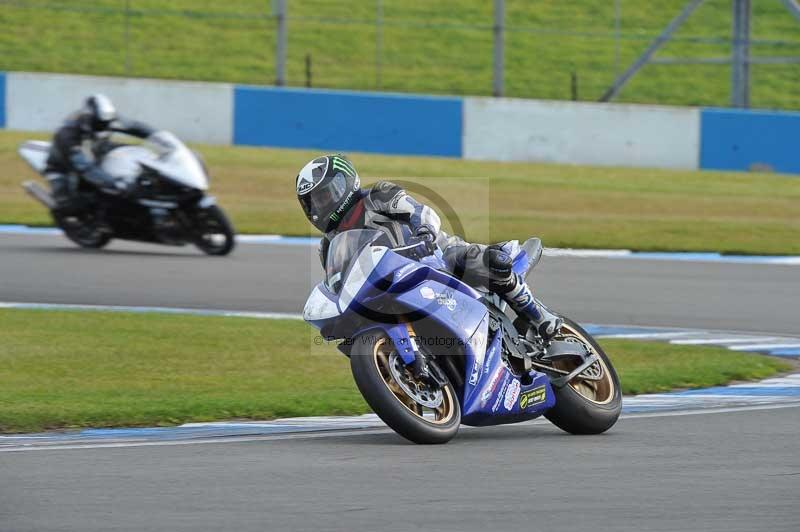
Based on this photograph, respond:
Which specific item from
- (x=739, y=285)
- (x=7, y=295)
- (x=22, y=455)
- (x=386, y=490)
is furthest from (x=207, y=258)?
(x=386, y=490)

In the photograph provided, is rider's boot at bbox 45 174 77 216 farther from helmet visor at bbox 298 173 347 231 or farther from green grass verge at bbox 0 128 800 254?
helmet visor at bbox 298 173 347 231

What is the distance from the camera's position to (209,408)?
7965 mm

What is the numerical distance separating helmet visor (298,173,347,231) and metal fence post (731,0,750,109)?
17.3 m

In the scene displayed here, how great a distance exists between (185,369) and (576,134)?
14.0m

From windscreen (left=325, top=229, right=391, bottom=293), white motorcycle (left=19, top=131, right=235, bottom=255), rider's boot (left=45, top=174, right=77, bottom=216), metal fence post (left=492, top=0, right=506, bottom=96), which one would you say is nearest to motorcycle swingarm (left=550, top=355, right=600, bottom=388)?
windscreen (left=325, top=229, right=391, bottom=293)

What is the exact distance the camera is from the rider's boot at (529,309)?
708 centimetres

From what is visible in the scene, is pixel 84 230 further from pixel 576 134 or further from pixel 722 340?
pixel 576 134

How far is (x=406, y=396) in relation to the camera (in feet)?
21.9

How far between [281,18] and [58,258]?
938 centimetres

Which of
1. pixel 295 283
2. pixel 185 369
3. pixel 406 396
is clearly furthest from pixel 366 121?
pixel 406 396

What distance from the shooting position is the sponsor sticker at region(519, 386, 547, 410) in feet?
23.0

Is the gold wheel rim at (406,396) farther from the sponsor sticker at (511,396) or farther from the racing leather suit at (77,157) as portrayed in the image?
the racing leather suit at (77,157)

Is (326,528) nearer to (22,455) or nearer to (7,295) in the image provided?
(22,455)

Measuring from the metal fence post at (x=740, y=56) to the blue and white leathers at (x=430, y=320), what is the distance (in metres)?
16.8
